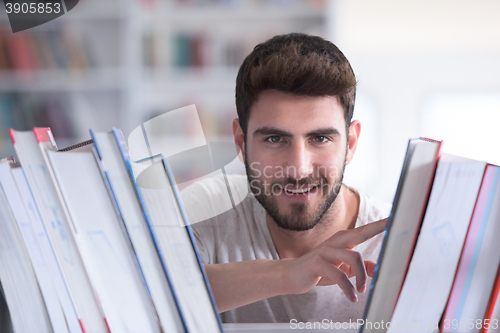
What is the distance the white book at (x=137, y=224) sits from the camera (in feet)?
1.16

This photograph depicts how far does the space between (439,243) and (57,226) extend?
0.38 m

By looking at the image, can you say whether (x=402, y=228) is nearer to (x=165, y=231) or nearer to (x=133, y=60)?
(x=165, y=231)

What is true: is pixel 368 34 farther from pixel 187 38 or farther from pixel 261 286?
pixel 261 286

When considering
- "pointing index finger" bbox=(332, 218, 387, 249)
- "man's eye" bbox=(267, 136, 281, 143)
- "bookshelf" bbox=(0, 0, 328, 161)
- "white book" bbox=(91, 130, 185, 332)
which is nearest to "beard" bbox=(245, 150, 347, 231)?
"man's eye" bbox=(267, 136, 281, 143)

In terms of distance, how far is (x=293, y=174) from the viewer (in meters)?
0.94

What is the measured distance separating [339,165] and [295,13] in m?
1.49

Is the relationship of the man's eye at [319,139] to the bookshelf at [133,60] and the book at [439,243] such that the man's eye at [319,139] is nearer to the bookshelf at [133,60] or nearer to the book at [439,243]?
the book at [439,243]

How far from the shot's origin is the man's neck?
1109 mm

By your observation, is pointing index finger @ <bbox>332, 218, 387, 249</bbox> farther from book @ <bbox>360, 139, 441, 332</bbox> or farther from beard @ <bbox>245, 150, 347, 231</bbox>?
beard @ <bbox>245, 150, 347, 231</bbox>

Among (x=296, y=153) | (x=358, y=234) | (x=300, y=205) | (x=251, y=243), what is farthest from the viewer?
(x=251, y=243)

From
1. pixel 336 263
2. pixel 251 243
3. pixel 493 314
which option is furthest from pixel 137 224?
pixel 251 243

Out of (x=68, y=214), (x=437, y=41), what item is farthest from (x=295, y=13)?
(x=68, y=214)

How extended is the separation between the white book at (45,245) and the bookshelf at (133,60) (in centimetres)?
193

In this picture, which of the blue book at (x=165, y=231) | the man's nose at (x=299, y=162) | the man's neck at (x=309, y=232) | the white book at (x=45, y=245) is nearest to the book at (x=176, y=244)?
the blue book at (x=165, y=231)
